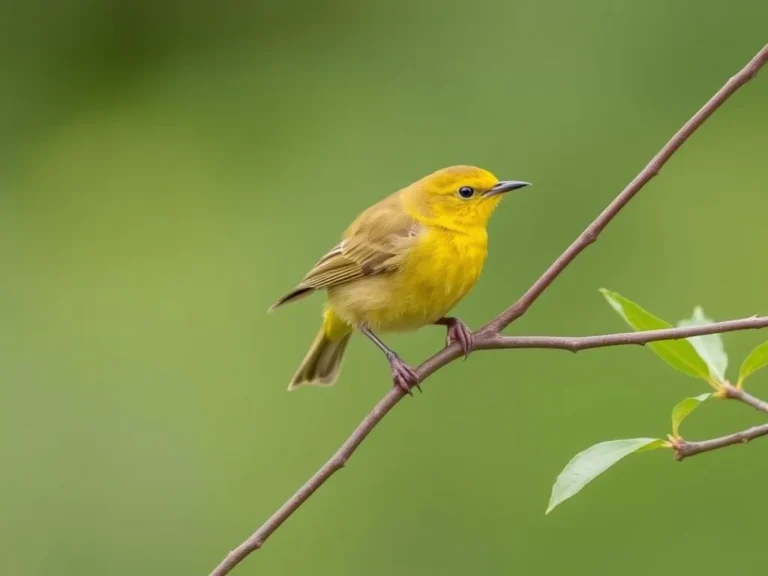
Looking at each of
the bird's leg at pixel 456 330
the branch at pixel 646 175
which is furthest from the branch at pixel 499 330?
the bird's leg at pixel 456 330

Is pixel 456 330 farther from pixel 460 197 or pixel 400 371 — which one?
pixel 460 197

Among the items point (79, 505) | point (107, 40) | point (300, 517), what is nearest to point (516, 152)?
point (300, 517)

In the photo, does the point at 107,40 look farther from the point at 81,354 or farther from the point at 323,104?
the point at 81,354

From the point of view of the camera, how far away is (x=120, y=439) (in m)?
6.27

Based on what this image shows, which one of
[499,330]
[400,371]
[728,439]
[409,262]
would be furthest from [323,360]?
[728,439]

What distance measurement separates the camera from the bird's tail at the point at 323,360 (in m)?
4.16

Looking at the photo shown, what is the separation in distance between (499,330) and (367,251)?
1.24 metres

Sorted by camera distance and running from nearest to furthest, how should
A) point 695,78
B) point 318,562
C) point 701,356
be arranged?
point 701,356 → point 318,562 → point 695,78

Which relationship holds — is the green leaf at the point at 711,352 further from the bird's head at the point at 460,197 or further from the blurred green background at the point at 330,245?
the blurred green background at the point at 330,245

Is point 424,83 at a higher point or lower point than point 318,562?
higher

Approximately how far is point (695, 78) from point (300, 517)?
315cm

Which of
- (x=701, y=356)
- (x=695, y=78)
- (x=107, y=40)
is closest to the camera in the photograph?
(x=701, y=356)

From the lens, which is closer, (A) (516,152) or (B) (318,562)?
(B) (318,562)

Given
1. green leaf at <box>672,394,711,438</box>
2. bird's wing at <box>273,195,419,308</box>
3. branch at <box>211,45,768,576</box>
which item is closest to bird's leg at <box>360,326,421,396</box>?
bird's wing at <box>273,195,419,308</box>
